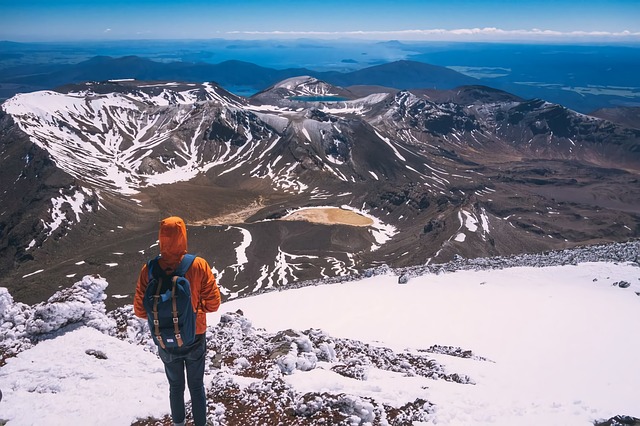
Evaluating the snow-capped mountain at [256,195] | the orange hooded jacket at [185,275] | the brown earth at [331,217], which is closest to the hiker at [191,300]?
the orange hooded jacket at [185,275]

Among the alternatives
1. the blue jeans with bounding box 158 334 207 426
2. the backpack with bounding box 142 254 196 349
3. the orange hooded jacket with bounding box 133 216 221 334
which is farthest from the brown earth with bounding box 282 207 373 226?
the backpack with bounding box 142 254 196 349

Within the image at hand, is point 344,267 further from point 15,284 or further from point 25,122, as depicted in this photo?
point 25,122

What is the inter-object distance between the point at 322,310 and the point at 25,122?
162m

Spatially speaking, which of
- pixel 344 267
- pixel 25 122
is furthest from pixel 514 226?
pixel 25 122

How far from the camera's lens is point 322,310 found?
2373 cm

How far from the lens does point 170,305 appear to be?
20.7 feet

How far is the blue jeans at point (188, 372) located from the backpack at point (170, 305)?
563mm

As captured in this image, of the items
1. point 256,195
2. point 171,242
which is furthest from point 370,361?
point 256,195

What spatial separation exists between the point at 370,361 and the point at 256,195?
122735 mm

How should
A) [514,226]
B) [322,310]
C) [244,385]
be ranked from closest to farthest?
1. [244,385]
2. [322,310]
3. [514,226]

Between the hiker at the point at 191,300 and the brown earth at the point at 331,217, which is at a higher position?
the hiker at the point at 191,300

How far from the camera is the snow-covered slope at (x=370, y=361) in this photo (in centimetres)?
998

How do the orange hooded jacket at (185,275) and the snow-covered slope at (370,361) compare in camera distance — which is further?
the snow-covered slope at (370,361)

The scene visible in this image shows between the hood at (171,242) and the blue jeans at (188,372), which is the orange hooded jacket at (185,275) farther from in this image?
the blue jeans at (188,372)
